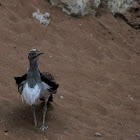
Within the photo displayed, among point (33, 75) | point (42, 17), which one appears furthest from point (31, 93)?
point (42, 17)

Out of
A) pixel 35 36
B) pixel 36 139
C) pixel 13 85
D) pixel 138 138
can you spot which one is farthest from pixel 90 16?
pixel 36 139

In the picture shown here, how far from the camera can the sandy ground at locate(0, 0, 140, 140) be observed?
485cm

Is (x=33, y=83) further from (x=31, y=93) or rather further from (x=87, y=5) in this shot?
(x=87, y=5)

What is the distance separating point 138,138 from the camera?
5094 millimetres

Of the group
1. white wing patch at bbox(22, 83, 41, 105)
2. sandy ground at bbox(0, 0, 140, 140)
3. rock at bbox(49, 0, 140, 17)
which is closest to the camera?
white wing patch at bbox(22, 83, 41, 105)

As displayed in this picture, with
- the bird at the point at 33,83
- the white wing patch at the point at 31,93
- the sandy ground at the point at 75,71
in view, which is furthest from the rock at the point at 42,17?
the white wing patch at the point at 31,93

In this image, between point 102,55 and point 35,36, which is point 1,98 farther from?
point 102,55

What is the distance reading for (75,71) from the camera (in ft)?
23.1

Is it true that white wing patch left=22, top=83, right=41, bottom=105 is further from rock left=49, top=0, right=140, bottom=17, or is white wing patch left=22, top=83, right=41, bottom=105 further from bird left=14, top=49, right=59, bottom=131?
rock left=49, top=0, right=140, bottom=17

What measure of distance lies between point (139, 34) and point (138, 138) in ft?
17.7

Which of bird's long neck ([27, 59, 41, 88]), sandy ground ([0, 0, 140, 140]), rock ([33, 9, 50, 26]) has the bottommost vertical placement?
sandy ground ([0, 0, 140, 140])

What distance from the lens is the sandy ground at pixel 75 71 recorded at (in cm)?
485

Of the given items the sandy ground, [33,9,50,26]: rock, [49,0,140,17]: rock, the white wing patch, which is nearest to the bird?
the white wing patch

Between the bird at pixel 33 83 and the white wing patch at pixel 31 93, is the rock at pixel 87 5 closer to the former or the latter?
the bird at pixel 33 83
